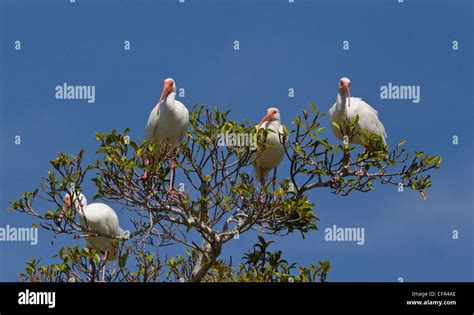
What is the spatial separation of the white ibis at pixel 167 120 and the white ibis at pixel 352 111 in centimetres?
255

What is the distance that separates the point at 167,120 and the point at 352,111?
3.12m

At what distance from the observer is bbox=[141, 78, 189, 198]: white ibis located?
41.5 ft

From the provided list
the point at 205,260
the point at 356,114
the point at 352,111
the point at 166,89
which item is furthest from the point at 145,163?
the point at 356,114

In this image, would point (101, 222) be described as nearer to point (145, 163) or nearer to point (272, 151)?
point (145, 163)

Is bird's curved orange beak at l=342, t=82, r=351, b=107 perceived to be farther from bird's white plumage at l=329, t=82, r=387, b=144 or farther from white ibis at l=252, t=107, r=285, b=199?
white ibis at l=252, t=107, r=285, b=199

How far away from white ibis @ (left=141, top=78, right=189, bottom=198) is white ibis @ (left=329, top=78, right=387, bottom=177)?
2.55 meters

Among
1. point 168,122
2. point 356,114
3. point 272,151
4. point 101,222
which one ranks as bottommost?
point 101,222

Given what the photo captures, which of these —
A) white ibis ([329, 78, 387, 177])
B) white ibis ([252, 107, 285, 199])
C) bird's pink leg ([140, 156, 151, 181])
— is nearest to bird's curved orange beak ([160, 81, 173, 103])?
white ibis ([252, 107, 285, 199])

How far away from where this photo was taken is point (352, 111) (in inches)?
531

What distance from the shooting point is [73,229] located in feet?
36.2

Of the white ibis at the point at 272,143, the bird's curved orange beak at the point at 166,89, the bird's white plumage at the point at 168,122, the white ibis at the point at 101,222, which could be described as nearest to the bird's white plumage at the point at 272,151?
the white ibis at the point at 272,143
